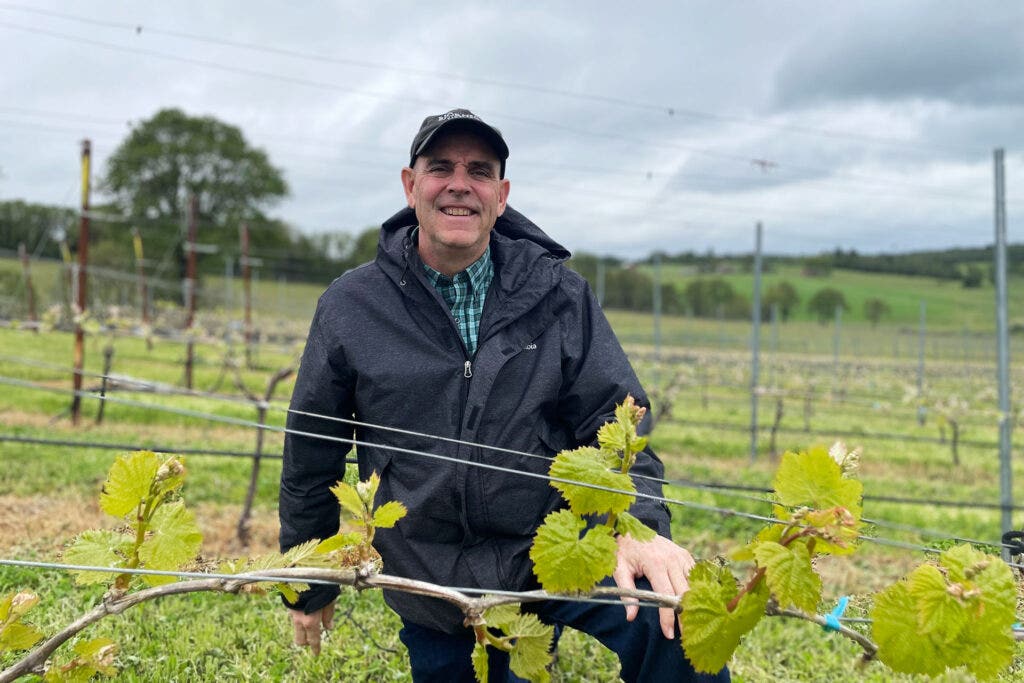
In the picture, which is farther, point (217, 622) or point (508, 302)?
point (217, 622)

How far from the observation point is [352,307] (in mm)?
2086

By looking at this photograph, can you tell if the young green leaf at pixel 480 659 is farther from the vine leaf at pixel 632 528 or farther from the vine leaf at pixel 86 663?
the vine leaf at pixel 86 663

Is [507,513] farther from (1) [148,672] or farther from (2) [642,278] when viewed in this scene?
(2) [642,278]

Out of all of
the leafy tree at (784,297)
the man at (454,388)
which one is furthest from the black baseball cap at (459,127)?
the leafy tree at (784,297)

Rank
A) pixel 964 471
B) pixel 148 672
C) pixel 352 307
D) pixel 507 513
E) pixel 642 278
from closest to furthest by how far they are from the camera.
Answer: pixel 507 513
pixel 352 307
pixel 148 672
pixel 964 471
pixel 642 278

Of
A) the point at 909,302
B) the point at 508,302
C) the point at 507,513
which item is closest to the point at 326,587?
the point at 507,513

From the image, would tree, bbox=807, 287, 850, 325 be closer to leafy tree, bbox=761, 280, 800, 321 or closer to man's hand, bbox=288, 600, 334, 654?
leafy tree, bbox=761, 280, 800, 321

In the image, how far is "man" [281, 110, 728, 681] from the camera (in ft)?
6.43

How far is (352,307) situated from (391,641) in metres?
1.81

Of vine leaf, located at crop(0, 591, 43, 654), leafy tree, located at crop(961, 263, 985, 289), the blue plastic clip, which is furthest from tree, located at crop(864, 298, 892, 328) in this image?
vine leaf, located at crop(0, 591, 43, 654)

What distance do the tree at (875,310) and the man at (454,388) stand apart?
35404 millimetres

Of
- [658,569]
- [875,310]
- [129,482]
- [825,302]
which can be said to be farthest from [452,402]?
[875,310]

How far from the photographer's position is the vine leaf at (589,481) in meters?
1.33

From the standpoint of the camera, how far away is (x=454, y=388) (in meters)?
1.98
